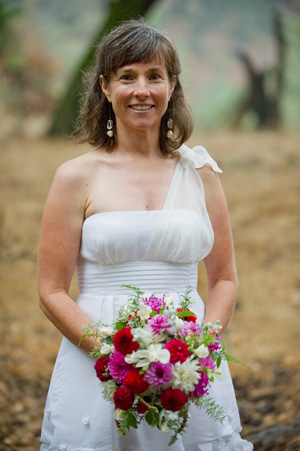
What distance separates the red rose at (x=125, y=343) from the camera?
2041 mm

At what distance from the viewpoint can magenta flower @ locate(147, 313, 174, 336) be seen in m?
2.06

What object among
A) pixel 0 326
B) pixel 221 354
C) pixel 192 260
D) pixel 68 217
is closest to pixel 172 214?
pixel 192 260

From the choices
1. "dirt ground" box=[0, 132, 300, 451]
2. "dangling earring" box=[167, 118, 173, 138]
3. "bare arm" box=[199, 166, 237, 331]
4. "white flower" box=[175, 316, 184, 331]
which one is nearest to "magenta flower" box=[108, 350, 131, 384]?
"white flower" box=[175, 316, 184, 331]

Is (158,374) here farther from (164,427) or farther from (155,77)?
(155,77)

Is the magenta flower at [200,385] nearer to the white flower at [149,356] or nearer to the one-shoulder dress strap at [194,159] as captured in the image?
the white flower at [149,356]

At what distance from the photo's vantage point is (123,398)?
6.69 feet

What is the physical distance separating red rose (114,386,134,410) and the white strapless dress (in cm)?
45

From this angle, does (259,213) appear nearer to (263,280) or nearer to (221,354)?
(263,280)

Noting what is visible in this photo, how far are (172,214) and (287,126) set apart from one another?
6.06 m

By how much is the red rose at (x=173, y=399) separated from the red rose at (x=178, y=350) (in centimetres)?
10

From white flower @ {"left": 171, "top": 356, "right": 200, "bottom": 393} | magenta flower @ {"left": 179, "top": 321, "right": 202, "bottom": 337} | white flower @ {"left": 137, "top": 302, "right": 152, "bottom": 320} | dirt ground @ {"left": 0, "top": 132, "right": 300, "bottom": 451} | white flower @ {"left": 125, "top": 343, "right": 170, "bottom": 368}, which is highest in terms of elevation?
white flower @ {"left": 137, "top": 302, "right": 152, "bottom": 320}

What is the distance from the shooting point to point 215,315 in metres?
2.66

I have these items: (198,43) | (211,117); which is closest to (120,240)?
(211,117)

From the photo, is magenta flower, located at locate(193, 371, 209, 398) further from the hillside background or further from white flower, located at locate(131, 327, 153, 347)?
the hillside background
